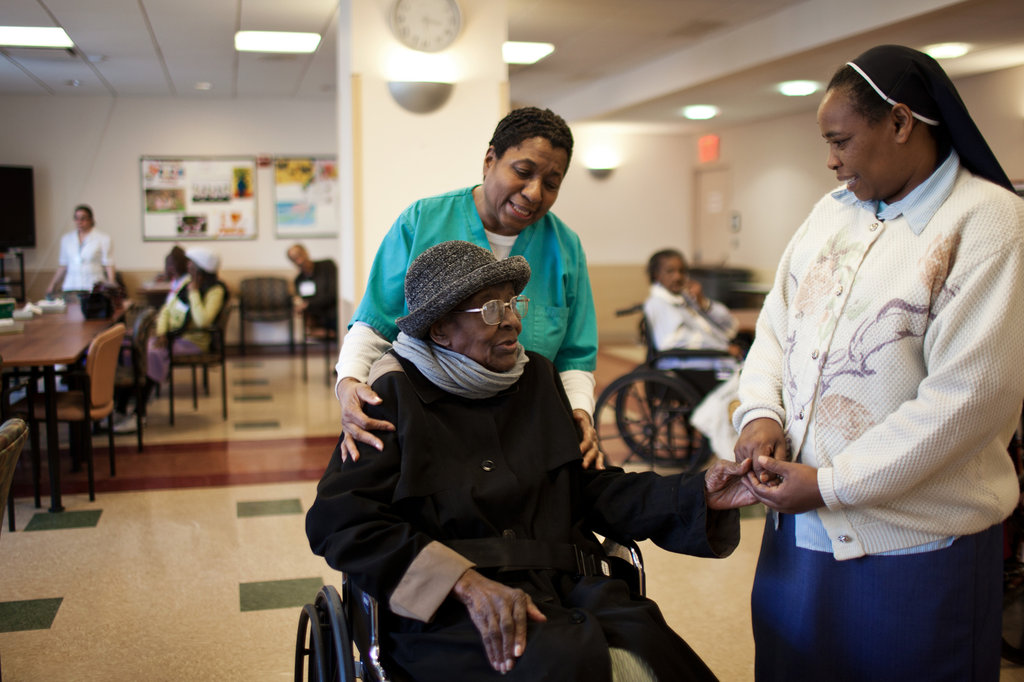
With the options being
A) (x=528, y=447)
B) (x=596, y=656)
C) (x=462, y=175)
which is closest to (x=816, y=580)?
(x=596, y=656)

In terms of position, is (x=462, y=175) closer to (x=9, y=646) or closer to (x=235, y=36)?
(x=235, y=36)

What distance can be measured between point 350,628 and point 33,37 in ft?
22.1

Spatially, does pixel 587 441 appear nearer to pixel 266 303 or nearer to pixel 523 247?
pixel 523 247

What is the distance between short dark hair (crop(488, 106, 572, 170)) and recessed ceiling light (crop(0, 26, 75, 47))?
242 inches

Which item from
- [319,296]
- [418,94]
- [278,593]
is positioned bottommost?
[278,593]

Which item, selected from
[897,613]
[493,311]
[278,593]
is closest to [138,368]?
[278,593]

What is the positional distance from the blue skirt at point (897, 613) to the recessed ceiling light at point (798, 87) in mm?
7130

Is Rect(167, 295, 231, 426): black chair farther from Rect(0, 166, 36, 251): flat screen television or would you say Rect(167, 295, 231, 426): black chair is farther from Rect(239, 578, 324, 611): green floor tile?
Rect(0, 166, 36, 251): flat screen television

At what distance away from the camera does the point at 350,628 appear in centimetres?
175

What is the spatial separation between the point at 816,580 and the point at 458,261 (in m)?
0.83

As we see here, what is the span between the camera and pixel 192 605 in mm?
2996

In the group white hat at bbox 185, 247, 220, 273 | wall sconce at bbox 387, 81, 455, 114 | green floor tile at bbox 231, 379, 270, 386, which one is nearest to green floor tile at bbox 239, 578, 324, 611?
wall sconce at bbox 387, 81, 455, 114

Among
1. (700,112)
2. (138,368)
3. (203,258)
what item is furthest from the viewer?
(700,112)

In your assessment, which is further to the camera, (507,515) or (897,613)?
(507,515)
